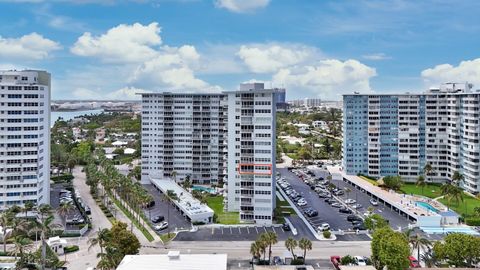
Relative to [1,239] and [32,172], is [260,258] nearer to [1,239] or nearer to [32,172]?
[1,239]

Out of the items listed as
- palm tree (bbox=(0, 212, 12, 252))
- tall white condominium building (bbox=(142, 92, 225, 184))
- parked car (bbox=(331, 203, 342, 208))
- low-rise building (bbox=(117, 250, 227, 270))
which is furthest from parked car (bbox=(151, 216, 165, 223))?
parked car (bbox=(331, 203, 342, 208))

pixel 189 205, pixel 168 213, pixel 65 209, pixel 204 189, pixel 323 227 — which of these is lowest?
pixel 323 227

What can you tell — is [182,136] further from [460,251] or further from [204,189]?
[460,251]

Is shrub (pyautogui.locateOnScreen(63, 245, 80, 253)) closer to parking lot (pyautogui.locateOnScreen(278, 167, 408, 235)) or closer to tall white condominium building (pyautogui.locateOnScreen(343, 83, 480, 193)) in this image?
parking lot (pyautogui.locateOnScreen(278, 167, 408, 235))

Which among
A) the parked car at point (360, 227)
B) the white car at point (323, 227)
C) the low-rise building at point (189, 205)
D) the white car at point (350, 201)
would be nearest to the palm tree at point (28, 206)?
the low-rise building at point (189, 205)

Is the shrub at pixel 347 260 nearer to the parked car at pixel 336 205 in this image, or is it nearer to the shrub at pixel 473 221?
the shrub at pixel 473 221

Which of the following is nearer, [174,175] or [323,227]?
[323,227]

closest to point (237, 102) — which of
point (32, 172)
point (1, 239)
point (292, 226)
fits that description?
point (292, 226)

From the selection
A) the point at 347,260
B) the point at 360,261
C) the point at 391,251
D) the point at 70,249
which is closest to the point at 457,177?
the point at 360,261
